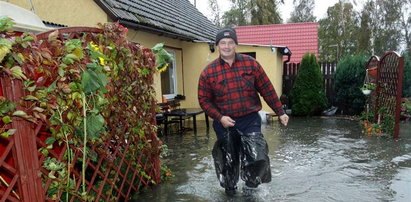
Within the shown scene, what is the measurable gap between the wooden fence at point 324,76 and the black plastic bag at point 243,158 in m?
7.95

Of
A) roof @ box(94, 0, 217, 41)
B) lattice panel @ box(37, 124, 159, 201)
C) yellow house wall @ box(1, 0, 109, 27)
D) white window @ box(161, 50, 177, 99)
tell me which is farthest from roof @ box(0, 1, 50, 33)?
white window @ box(161, 50, 177, 99)

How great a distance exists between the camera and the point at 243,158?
3570 millimetres

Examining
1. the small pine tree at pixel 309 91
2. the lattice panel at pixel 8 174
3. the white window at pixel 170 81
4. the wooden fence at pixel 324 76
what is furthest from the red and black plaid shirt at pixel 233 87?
the wooden fence at pixel 324 76

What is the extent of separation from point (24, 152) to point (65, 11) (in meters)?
4.95

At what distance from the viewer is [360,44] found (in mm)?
27234

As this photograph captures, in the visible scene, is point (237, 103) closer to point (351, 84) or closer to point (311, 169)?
point (311, 169)

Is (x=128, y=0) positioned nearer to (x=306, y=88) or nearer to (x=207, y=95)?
(x=207, y=95)

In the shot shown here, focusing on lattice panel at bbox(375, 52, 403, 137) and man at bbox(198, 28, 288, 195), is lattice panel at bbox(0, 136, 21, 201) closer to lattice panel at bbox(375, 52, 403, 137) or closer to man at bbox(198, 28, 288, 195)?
man at bbox(198, 28, 288, 195)

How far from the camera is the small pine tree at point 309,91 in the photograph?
9930 mm

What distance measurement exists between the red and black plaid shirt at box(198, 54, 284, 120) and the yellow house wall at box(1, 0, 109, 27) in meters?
3.54

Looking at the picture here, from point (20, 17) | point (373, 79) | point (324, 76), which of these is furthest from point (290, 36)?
point (20, 17)

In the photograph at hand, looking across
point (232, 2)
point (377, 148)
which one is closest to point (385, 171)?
point (377, 148)

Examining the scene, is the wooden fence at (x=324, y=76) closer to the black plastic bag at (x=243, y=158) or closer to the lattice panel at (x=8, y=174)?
the black plastic bag at (x=243, y=158)

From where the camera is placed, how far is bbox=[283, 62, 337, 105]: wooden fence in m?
10.8
